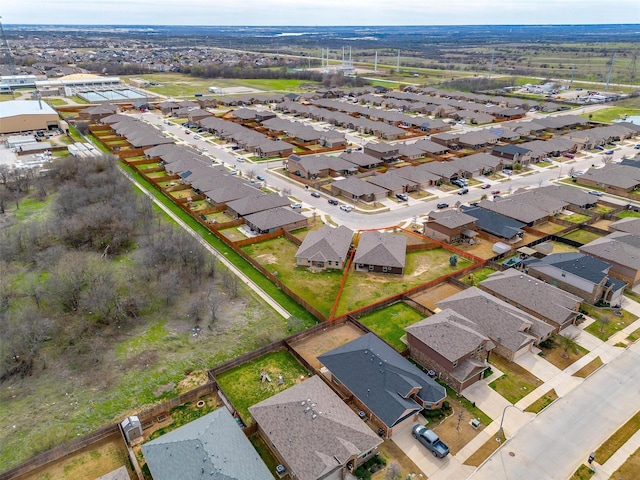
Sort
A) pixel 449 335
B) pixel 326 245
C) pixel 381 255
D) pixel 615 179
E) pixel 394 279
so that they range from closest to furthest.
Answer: pixel 449 335
pixel 394 279
pixel 381 255
pixel 326 245
pixel 615 179

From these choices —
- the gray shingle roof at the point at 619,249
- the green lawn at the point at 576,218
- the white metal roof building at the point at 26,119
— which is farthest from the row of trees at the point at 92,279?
the white metal roof building at the point at 26,119

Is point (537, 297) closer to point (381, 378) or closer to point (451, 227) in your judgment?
point (451, 227)

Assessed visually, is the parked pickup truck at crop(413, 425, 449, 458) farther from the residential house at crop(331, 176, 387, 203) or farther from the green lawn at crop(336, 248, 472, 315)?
the residential house at crop(331, 176, 387, 203)

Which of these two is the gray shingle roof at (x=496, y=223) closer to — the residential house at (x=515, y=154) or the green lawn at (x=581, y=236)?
the green lawn at (x=581, y=236)

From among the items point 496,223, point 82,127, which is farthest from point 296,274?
point 82,127

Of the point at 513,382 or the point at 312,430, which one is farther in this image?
the point at 513,382

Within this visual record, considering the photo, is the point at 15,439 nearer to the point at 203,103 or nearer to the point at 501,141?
the point at 501,141
